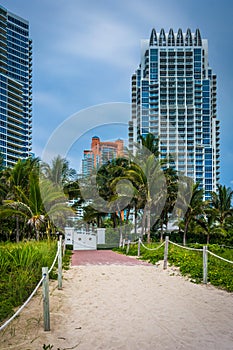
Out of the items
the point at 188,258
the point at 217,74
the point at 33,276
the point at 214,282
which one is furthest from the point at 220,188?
the point at 217,74

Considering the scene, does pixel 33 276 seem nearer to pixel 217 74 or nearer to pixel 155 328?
pixel 155 328

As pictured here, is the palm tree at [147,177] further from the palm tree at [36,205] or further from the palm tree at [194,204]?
the palm tree at [36,205]

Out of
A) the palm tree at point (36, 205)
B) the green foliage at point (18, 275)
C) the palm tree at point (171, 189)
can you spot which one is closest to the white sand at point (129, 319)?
the green foliage at point (18, 275)

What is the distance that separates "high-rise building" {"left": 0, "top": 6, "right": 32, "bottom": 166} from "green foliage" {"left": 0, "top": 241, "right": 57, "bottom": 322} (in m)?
80.8

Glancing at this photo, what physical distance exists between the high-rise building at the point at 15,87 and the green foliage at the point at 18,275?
80836 millimetres

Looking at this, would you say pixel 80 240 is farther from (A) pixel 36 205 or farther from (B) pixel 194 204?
(A) pixel 36 205

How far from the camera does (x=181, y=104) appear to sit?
109 m

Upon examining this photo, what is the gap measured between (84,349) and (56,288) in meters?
4.25

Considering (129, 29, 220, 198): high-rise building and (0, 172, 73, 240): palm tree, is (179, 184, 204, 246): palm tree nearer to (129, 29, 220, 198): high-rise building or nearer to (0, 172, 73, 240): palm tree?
(0, 172, 73, 240): palm tree

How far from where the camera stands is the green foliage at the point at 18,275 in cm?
671

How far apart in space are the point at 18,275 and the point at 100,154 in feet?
81.9

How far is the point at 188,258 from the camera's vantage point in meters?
13.1

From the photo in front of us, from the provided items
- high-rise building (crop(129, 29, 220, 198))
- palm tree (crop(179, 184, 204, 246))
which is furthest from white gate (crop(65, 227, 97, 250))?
high-rise building (crop(129, 29, 220, 198))

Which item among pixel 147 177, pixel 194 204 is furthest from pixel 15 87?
pixel 147 177
